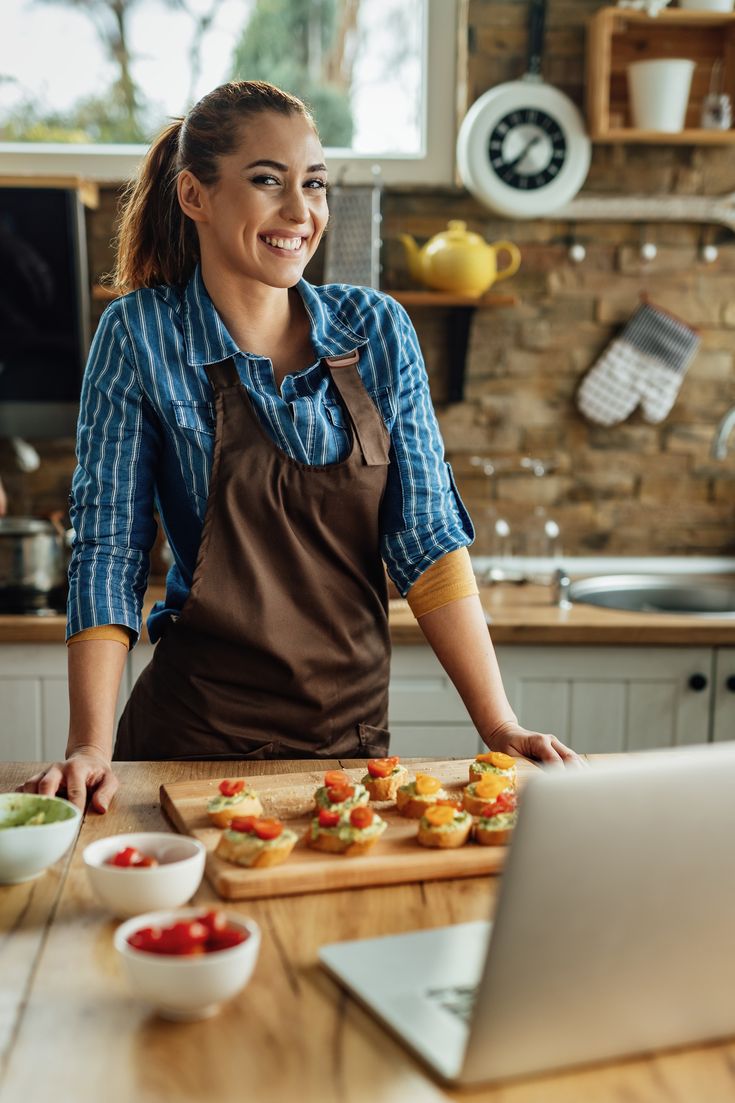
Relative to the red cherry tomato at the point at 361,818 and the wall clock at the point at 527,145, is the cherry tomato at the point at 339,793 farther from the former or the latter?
the wall clock at the point at 527,145

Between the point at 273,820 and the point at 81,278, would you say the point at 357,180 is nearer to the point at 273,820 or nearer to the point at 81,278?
the point at 81,278

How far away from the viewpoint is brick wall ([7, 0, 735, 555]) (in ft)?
10.6

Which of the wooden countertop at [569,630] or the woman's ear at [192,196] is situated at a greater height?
the woman's ear at [192,196]

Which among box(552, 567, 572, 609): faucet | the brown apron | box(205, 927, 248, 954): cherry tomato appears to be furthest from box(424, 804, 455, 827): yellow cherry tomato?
box(552, 567, 572, 609): faucet

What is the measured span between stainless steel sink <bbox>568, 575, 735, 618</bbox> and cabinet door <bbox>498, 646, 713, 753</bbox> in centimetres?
48

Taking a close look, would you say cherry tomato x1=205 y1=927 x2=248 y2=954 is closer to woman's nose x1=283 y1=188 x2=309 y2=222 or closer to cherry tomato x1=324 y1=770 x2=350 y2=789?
cherry tomato x1=324 y1=770 x2=350 y2=789

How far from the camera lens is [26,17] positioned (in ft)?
10.5

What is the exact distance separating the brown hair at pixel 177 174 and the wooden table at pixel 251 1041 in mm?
1048

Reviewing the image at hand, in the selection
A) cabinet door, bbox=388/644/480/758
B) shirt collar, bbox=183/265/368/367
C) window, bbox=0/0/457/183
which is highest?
window, bbox=0/0/457/183

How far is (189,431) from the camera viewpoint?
1.66 meters

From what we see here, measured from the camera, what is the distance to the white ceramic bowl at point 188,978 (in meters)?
0.86

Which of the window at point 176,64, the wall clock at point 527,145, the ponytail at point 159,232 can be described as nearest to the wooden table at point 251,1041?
the ponytail at point 159,232

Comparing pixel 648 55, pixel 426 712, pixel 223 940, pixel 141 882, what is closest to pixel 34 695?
pixel 426 712

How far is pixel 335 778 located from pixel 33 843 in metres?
0.35
